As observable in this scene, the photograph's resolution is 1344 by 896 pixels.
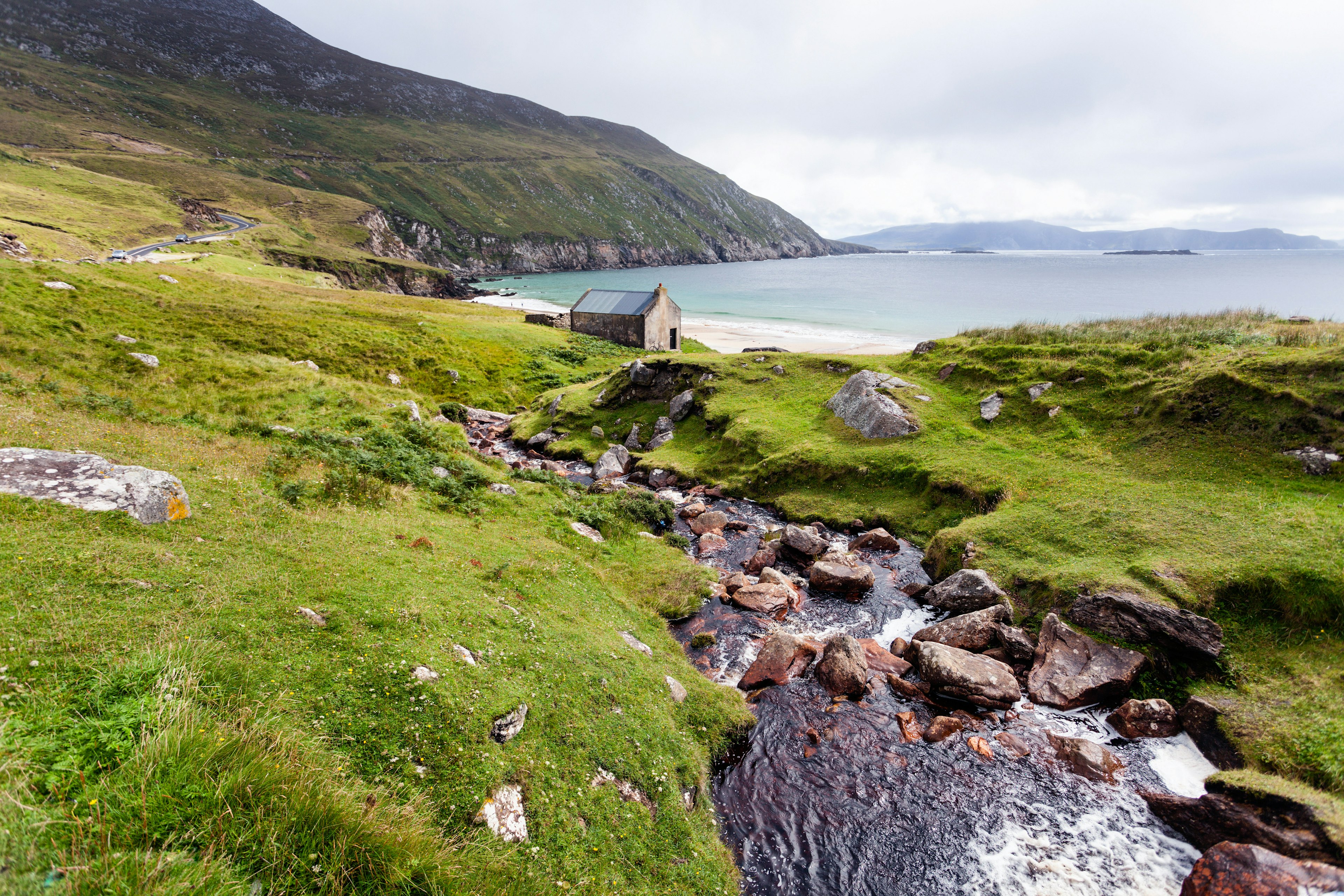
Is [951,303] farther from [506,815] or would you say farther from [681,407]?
[506,815]

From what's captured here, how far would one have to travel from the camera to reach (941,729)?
14273 mm

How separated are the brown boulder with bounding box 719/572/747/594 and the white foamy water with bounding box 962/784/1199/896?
10.6 meters

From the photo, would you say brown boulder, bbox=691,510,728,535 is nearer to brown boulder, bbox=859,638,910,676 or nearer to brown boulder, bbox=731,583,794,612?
brown boulder, bbox=731,583,794,612

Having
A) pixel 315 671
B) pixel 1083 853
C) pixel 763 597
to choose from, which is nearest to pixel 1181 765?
pixel 1083 853

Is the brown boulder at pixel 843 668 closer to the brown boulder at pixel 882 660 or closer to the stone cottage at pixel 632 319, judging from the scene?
the brown boulder at pixel 882 660

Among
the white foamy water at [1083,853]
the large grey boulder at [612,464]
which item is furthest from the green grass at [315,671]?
the large grey boulder at [612,464]

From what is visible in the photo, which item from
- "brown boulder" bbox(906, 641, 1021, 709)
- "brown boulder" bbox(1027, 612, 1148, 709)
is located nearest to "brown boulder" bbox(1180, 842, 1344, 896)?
"brown boulder" bbox(1027, 612, 1148, 709)

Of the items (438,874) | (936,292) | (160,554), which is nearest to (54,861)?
(438,874)

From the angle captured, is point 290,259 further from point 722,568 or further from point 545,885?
point 545,885

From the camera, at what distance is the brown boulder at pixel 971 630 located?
17.2 metres

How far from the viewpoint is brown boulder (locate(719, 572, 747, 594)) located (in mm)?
21062

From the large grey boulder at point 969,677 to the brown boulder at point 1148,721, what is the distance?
2332 mm

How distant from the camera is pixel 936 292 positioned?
176625 mm

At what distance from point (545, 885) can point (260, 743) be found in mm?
4745
